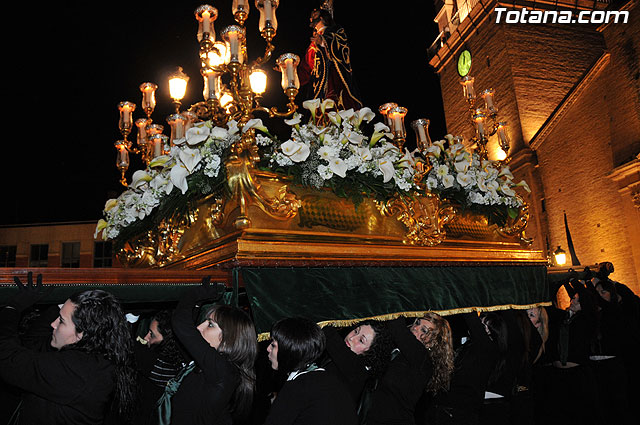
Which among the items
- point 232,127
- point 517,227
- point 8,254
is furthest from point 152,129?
point 8,254

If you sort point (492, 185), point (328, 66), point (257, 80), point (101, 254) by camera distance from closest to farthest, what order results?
1. point (257, 80)
2. point (492, 185)
3. point (328, 66)
4. point (101, 254)

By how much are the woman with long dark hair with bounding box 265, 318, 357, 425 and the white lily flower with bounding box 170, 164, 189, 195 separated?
127 cm

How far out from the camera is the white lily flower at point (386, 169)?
13.2 feet

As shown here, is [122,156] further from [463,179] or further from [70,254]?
[70,254]

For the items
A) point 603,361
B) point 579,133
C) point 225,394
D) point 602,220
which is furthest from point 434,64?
point 225,394

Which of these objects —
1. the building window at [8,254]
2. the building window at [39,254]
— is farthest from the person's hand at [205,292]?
the building window at [8,254]

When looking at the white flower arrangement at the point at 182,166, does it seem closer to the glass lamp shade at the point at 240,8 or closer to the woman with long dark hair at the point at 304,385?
the glass lamp shade at the point at 240,8

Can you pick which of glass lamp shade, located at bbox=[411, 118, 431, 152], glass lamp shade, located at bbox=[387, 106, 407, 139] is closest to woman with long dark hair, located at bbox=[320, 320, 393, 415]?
glass lamp shade, located at bbox=[387, 106, 407, 139]

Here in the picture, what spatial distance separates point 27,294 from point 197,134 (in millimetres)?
1604

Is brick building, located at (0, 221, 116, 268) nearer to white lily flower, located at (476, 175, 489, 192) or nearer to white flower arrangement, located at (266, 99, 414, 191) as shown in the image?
white lily flower, located at (476, 175, 489, 192)

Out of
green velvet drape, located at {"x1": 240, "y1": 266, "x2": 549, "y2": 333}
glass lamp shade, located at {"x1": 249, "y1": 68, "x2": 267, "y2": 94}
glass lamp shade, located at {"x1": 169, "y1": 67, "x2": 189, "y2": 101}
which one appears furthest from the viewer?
glass lamp shade, located at {"x1": 169, "y1": 67, "x2": 189, "y2": 101}

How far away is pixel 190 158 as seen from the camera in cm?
359

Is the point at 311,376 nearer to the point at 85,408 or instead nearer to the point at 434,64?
the point at 85,408

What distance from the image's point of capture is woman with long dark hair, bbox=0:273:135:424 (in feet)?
7.82
